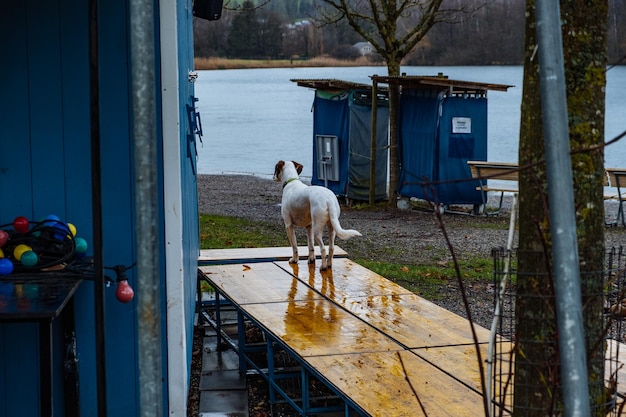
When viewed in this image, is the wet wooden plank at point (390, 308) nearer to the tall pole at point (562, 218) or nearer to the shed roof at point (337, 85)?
the tall pole at point (562, 218)

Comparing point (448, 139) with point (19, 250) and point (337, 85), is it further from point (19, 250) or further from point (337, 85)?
point (19, 250)

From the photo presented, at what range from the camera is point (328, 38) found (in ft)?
150

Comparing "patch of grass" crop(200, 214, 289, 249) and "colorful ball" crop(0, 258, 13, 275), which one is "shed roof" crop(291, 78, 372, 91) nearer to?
"patch of grass" crop(200, 214, 289, 249)

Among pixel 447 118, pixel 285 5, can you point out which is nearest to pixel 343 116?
pixel 447 118

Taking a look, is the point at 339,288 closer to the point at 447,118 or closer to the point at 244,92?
the point at 447,118

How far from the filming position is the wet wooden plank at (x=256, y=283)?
7617mm

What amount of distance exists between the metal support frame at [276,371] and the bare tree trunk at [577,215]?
1633 millimetres

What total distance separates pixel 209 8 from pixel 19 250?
472 centimetres

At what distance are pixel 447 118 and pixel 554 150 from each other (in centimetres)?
1545

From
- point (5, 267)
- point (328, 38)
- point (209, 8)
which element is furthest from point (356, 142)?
point (328, 38)

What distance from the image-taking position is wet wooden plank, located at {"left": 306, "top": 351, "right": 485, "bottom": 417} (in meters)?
4.84

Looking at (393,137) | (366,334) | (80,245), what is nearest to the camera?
(80,245)

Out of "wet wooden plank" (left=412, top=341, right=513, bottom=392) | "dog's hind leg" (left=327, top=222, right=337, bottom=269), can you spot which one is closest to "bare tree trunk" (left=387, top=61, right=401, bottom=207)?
"dog's hind leg" (left=327, top=222, right=337, bottom=269)

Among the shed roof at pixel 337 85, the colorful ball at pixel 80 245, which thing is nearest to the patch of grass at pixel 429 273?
the colorful ball at pixel 80 245
